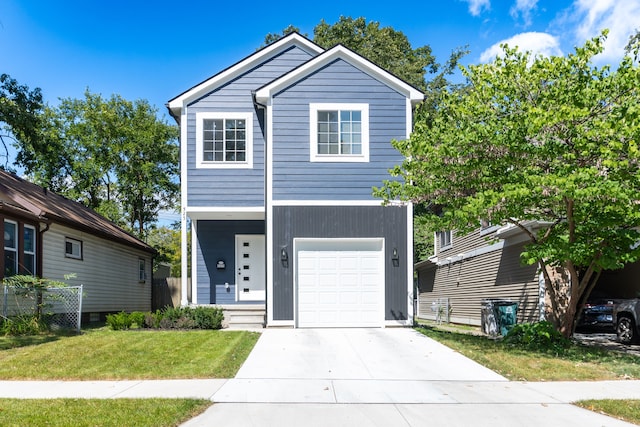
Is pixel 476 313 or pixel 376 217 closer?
pixel 376 217

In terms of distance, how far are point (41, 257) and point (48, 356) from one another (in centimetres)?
603

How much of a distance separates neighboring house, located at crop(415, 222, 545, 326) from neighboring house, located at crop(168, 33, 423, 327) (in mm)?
3157

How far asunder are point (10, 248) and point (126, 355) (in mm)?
5829

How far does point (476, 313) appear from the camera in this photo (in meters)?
20.6

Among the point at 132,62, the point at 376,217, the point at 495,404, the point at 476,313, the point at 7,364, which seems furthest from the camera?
the point at 132,62

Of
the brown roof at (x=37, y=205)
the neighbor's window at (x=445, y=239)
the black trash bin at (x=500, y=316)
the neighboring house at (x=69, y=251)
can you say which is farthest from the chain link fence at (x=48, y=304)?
the neighbor's window at (x=445, y=239)

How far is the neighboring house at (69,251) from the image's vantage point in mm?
14312

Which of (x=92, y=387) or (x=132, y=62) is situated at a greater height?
(x=132, y=62)

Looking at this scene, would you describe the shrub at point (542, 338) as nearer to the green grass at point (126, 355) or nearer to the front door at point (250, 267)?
the green grass at point (126, 355)

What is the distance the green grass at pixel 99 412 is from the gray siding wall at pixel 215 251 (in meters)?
10.1

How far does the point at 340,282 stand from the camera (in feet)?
49.5

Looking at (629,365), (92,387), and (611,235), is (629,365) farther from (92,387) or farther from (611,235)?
(92,387)

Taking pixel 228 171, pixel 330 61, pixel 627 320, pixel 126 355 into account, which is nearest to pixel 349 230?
pixel 228 171

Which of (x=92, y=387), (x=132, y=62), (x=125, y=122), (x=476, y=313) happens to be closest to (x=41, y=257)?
(x=92, y=387)
